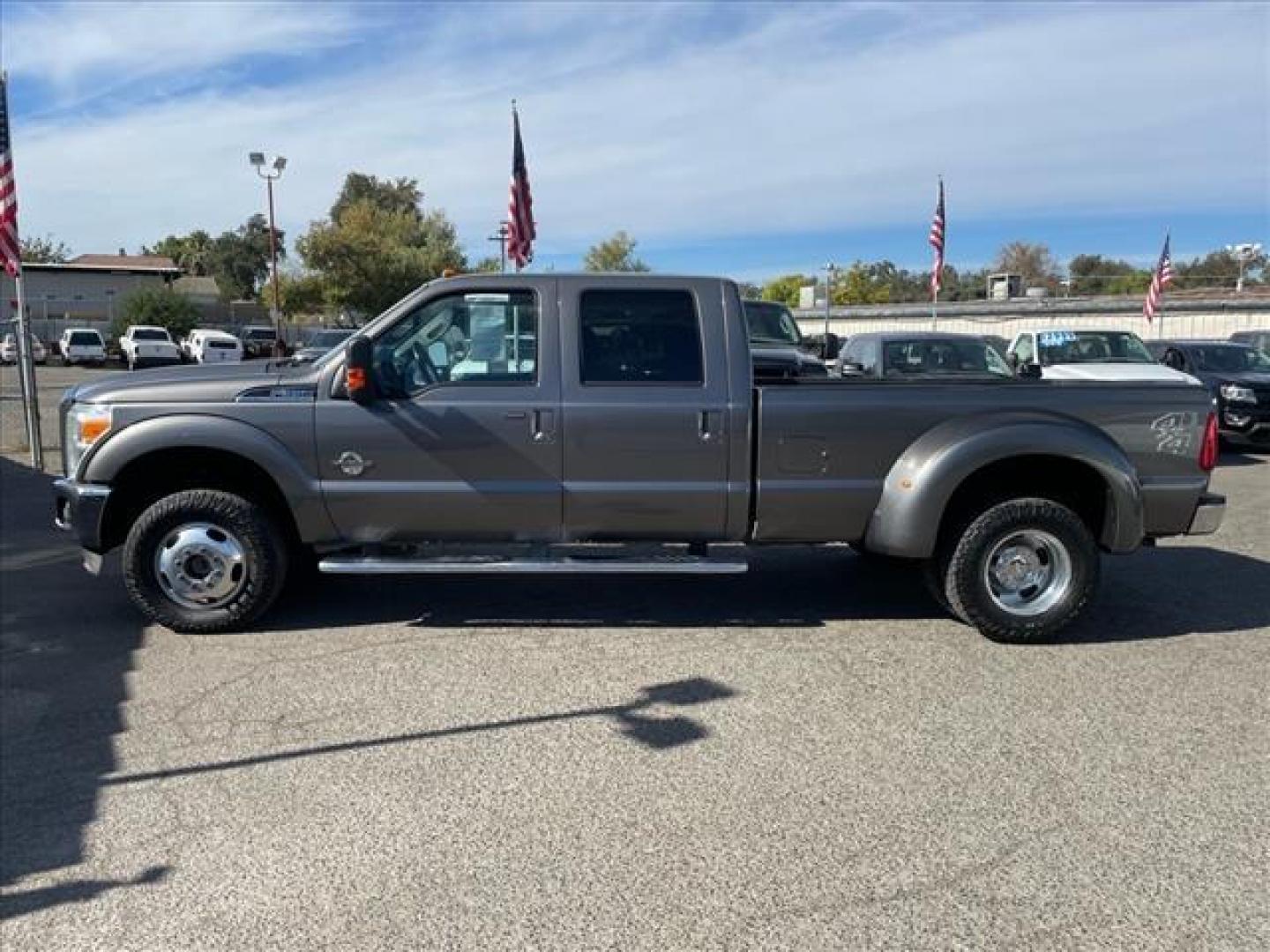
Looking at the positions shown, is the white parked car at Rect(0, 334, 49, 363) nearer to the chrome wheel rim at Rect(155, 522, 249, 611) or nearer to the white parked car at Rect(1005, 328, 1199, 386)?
the white parked car at Rect(1005, 328, 1199, 386)

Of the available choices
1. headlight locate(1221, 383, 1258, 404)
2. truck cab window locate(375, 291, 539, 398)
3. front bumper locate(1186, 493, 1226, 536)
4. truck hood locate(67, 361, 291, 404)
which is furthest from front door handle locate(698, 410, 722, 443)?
headlight locate(1221, 383, 1258, 404)

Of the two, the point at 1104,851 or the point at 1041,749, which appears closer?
the point at 1104,851

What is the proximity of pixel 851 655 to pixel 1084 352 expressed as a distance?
1070cm

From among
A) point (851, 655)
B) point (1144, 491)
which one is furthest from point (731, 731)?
point (1144, 491)

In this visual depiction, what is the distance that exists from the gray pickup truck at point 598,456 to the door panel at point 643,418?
11 millimetres

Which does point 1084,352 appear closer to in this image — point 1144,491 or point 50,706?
point 1144,491

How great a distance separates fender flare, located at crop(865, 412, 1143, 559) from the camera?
5.30 m

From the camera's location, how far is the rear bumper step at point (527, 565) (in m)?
5.32

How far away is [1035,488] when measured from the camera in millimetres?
5773

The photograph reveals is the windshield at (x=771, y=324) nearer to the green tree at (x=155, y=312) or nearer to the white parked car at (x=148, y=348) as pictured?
the white parked car at (x=148, y=348)

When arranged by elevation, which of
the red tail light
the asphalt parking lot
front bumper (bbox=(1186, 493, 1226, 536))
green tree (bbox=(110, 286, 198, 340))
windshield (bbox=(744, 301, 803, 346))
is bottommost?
the asphalt parking lot

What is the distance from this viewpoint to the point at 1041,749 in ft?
13.6

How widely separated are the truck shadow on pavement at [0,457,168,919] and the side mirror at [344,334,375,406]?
71.9 inches

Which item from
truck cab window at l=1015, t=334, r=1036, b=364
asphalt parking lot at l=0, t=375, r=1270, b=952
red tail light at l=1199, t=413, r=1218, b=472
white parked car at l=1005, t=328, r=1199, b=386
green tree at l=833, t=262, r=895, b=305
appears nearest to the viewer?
asphalt parking lot at l=0, t=375, r=1270, b=952
